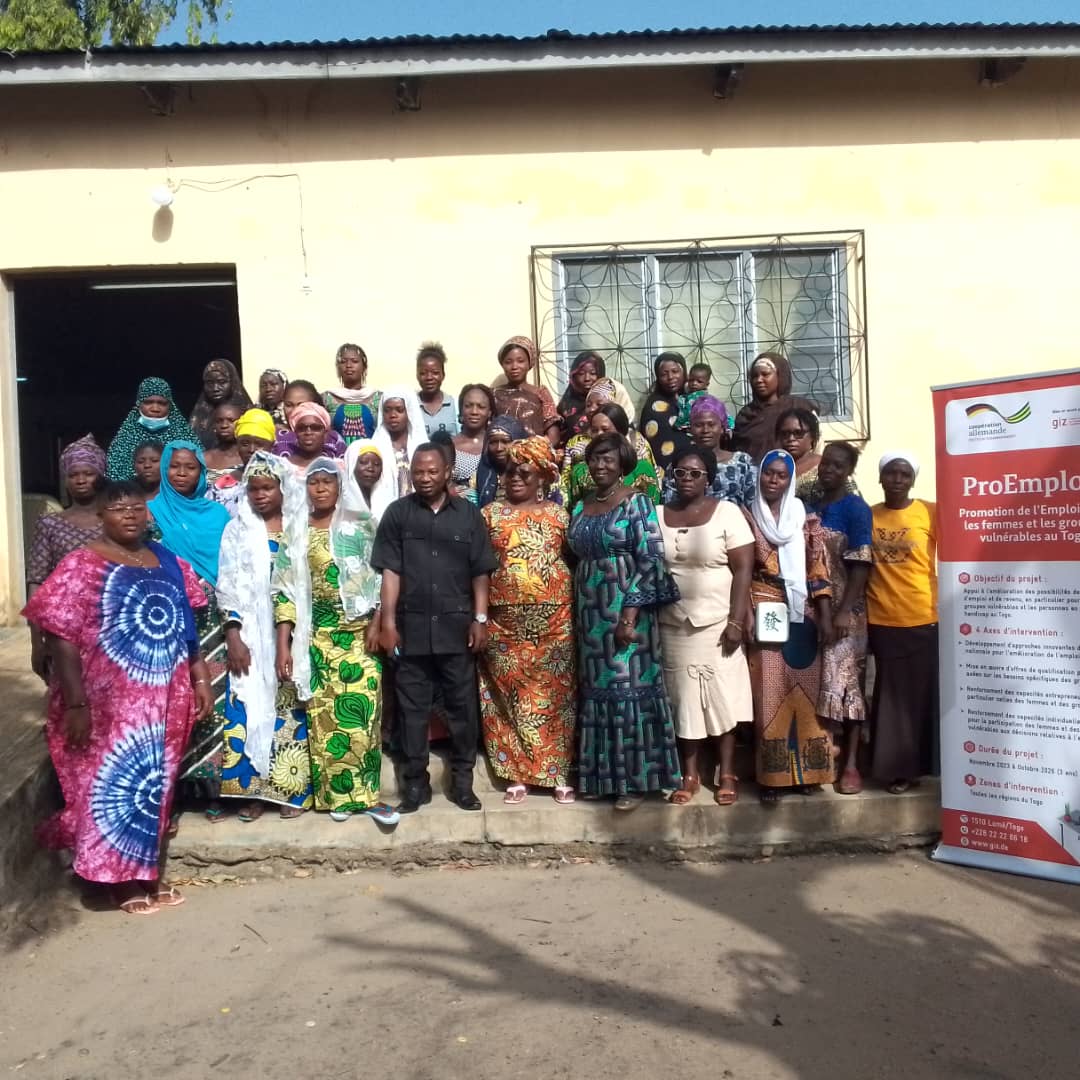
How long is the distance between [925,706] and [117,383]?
12018 mm

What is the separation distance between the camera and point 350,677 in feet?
15.9

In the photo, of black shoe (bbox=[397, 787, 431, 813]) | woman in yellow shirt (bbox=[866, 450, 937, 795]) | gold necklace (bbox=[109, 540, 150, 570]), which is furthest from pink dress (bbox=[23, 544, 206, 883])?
woman in yellow shirt (bbox=[866, 450, 937, 795])

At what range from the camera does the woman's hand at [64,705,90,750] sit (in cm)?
423

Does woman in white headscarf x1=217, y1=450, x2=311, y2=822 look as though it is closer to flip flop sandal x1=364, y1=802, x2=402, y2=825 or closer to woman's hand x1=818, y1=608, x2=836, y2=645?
flip flop sandal x1=364, y1=802, x2=402, y2=825

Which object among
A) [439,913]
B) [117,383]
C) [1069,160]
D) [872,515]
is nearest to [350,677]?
[439,913]

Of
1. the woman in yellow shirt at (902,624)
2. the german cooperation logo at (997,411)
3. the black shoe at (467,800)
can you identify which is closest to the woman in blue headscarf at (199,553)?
the black shoe at (467,800)

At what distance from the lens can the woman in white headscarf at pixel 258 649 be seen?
15.9 feet

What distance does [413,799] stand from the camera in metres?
4.93

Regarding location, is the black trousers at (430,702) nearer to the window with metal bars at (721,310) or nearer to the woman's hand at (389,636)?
the woman's hand at (389,636)

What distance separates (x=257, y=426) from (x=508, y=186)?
2718 millimetres

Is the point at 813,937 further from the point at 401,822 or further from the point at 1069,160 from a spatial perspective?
the point at 1069,160

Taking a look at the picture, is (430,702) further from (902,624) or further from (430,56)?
(430,56)

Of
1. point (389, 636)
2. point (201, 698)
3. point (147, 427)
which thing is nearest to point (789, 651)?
point (389, 636)

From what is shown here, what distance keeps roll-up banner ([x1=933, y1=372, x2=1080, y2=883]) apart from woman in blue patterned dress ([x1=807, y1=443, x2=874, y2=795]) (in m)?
0.35
